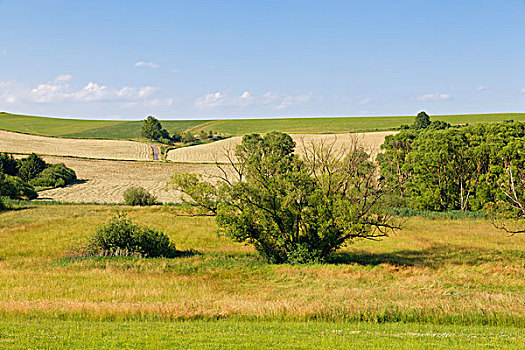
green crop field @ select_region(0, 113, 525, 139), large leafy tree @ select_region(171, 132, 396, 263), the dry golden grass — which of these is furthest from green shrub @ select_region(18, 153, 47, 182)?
green crop field @ select_region(0, 113, 525, 139)

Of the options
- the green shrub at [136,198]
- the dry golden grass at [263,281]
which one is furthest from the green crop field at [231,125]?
the dry golden grass at [263,281]

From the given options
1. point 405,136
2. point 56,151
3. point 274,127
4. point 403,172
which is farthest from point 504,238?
point 274,127

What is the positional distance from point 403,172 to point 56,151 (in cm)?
8246

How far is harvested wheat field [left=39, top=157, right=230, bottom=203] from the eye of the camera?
68863 mm

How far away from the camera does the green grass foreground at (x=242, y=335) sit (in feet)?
35.8

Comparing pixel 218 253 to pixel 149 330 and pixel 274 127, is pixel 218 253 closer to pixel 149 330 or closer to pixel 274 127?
pixel 149 330

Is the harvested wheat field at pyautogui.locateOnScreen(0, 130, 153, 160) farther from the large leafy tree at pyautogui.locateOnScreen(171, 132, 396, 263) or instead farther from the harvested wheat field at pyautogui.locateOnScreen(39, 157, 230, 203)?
the large leafy tree at pyautogui.locateOnScreen(171, 132, 396, 263)

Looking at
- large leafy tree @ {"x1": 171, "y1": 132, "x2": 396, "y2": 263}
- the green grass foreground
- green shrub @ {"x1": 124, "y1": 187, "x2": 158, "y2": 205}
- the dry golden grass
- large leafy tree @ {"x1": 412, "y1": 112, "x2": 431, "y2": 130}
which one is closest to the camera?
the green grass foreground

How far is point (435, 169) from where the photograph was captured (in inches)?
2437

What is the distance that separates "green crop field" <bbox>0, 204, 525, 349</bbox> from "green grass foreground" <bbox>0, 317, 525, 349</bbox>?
4 centimetres

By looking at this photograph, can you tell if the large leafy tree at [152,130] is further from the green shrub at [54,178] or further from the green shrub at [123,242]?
the green shrub at [123,242]

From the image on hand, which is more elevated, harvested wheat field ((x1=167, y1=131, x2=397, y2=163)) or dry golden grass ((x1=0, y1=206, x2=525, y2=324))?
harvested wheat field ((x1=167, y1=131, x2=397, y2=163))

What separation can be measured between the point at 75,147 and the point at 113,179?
43.4 metres

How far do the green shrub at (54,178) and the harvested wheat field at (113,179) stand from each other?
186 cm
